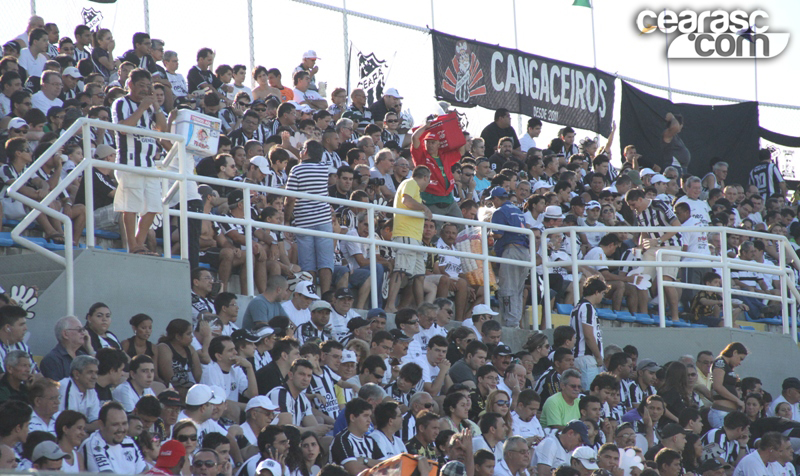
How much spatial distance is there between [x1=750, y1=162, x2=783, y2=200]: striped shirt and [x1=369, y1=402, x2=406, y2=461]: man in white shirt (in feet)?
49.5

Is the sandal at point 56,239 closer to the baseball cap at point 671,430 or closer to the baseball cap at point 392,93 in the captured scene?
the baseball cap at point 671,430

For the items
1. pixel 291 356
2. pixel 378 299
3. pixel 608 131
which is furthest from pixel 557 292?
pixel 608 131

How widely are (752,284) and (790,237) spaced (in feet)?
11.0

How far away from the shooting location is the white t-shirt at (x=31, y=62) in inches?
559

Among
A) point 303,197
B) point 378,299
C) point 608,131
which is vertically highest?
point 608,131

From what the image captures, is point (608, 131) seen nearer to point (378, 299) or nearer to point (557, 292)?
point (557, 292)

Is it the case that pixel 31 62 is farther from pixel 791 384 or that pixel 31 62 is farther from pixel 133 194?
pixel 791 384

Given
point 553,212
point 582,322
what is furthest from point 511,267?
point 553,212

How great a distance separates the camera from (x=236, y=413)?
29.1ft

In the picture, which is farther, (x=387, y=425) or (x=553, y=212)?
(x=553, y=212)

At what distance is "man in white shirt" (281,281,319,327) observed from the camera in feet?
35.3

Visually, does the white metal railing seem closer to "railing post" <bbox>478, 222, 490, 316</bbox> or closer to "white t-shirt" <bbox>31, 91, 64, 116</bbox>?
"railing post" <bbox>478, 222, 490, 316</bbox>

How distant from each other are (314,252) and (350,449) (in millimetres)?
3389

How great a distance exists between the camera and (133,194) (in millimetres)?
9773
